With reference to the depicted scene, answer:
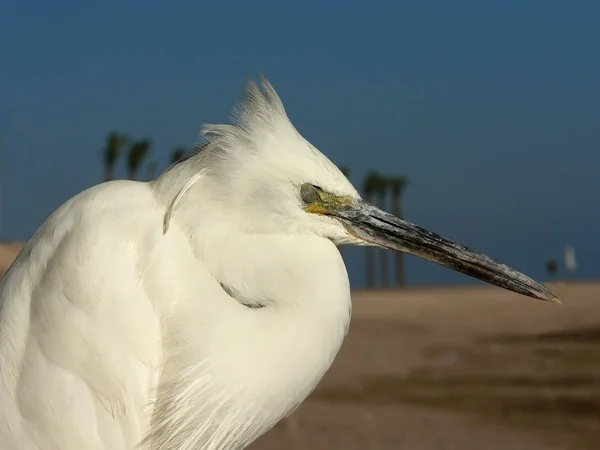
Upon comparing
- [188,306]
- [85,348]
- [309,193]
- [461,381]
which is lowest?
[461,381]

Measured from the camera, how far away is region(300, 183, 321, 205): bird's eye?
2.70m

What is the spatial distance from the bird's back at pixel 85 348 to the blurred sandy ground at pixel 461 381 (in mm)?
6252

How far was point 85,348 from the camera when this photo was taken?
259 cm

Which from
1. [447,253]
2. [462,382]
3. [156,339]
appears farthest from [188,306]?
[462,382]

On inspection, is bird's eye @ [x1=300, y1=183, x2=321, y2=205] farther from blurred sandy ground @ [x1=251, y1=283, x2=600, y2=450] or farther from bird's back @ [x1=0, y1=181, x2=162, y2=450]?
blurred sandy ground @ [x1=251, y1=283, x2=600, y2=450]

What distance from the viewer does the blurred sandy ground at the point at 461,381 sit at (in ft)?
30.7

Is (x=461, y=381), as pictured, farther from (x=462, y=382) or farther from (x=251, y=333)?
(x=251, y=333)

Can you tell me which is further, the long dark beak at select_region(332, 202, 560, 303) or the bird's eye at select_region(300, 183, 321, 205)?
the long dark beak at select_region(332, 202, 560, 303)

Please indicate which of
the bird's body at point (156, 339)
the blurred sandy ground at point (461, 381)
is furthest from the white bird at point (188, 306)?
the blurred sandy ground at point (461, 381)

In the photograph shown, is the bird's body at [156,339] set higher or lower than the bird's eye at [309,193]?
lower

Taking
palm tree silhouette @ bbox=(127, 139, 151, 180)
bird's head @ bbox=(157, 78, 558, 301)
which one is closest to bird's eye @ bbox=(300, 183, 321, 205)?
bird's head @ bbox=(157, 78, 558, 301)

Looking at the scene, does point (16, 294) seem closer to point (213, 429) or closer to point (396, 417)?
point (213, 429)

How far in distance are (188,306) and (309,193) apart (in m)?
0.54

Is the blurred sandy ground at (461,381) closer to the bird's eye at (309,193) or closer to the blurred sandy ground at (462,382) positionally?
the blurred sandy ground at (462,382)
